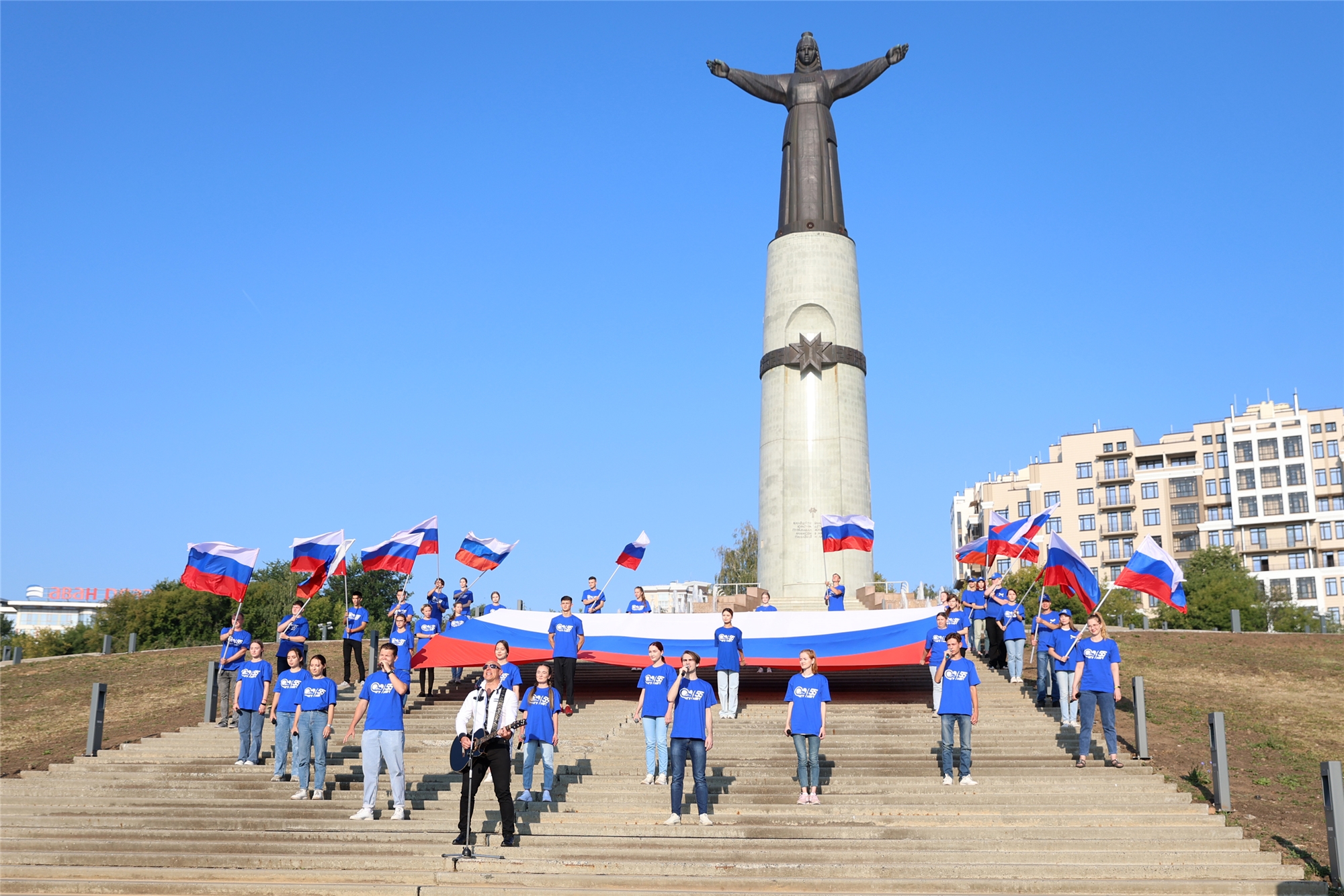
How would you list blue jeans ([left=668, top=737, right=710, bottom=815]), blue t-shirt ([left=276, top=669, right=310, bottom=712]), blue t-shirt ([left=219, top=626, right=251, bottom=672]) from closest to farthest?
blue jeans ([left=668, top=737, right=710, bottom=815]), blue t-shirt ([left=276, top=669, right=310, bottom=712]), blue t-shirt ([left=219, top=626, right=251, bottom=672])

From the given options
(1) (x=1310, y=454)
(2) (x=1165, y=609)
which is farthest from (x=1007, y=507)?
(2) (x=1165, y=609)

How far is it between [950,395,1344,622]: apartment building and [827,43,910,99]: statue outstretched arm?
52799 millimetres

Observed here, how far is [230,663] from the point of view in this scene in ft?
63.8

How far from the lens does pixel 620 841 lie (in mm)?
12094

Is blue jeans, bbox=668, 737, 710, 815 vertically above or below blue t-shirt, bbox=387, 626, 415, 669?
below

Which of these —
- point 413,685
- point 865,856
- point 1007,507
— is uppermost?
point 1007,507

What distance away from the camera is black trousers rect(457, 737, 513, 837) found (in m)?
11.8

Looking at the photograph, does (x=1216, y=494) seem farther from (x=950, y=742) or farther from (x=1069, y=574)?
(x=950, y=742)

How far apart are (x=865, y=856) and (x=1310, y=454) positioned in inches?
3281

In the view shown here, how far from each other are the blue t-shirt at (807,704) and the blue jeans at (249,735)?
7540 millimetres

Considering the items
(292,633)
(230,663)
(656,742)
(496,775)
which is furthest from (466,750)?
(230,663)

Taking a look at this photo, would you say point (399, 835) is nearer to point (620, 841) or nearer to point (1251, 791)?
point (620, 841)

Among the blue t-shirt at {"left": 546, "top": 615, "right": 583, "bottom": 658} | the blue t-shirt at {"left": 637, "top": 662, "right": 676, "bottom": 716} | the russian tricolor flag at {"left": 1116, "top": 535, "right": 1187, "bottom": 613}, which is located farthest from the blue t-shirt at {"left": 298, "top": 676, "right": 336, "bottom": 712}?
the russian tricolor flag at {"left": 1116, "top": 535, "right": 1187, "bottom": 613}

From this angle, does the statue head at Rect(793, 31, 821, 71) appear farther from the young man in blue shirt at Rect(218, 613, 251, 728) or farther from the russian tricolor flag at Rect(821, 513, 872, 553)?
the young man in blue shirt at Rect(218, 613, 251, 728)
